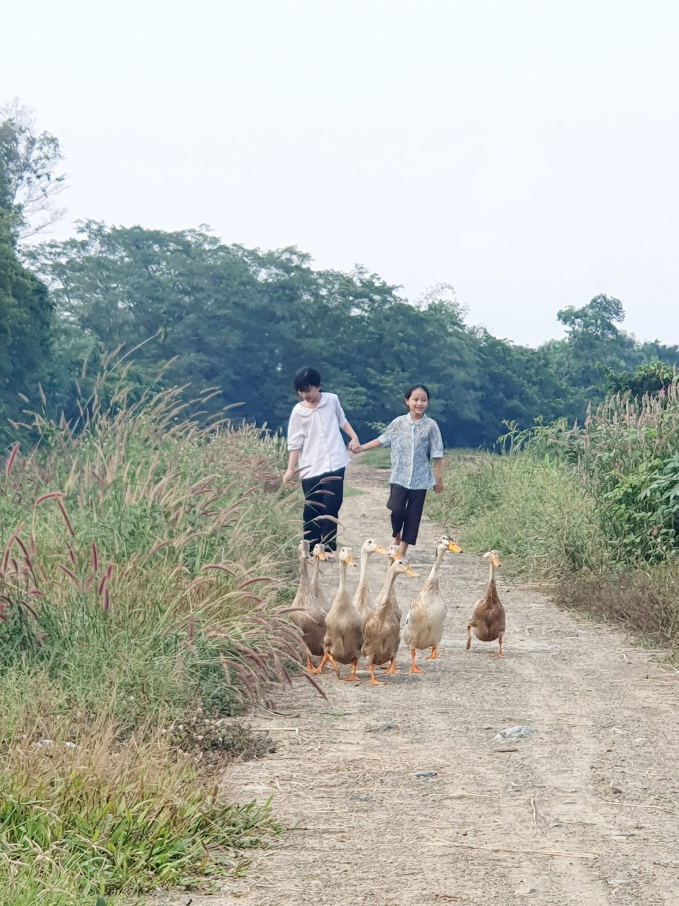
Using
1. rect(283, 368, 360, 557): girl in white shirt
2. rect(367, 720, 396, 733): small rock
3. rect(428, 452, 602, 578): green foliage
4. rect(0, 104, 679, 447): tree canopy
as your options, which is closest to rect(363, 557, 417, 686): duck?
rect(367, 720, 396, 733): small rock

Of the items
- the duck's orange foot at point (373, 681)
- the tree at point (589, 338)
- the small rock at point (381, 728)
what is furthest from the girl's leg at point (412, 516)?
the tree at point (589, 338)

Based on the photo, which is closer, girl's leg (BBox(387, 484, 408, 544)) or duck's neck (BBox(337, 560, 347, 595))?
duck's neck (BBox(337, 560, 347, 595))

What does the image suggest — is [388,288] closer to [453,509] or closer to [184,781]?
[453,509]

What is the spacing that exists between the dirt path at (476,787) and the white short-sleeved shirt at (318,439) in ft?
10.3

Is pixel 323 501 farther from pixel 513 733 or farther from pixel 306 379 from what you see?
pixel 513 733

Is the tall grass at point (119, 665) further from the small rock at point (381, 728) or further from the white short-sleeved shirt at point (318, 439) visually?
the white short-sleeved shirt at point (318, 439)

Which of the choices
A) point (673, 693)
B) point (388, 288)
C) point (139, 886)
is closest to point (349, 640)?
point (673, 693)

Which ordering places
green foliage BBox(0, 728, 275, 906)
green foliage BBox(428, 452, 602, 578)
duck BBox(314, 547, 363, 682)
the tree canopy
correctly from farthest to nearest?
the tree canopy
green foliage BBox(428, 452, 602, 578)
duck BBox(314, 547, 363, 682)
green foliage BBox(0, 728, 275, 906)

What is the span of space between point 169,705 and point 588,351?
55451 millimetres

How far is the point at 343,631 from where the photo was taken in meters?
7.12

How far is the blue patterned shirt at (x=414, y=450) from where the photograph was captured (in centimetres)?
1078

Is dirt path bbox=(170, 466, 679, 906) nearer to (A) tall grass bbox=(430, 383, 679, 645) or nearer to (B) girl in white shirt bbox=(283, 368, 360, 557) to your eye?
(A) tall grass bbox=(430, 383, 679, 645)

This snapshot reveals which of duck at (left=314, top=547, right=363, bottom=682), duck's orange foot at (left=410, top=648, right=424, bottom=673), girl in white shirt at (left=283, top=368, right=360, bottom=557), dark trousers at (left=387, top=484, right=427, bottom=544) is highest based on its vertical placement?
girl in white shirt at (left=283, top=368, right=360, bottom=557)

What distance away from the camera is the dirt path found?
12.8 ft
